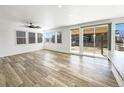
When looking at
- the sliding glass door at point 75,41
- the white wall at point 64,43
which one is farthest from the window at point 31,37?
the sliding glass door at point 75,41

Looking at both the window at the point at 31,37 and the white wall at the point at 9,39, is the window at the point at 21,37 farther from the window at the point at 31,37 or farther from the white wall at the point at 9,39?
the window at the point at 31,37

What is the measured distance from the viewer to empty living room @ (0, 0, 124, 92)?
136 inches

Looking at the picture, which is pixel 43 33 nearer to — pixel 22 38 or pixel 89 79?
pixel 22 38

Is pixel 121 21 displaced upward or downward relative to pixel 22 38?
upward

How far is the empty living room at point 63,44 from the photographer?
3.47m

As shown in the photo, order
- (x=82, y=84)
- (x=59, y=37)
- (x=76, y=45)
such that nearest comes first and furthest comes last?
(x=82, y=84) < (x=76, y=45) < (x=59, y=37)

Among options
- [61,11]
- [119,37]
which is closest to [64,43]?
[119,37]

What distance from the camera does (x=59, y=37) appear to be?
32.7ft

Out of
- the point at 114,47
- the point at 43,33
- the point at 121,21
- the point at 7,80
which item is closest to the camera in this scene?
the point at 7,80

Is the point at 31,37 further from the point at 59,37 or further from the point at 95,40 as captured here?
the point at 95,40

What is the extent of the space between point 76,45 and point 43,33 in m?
5.14
